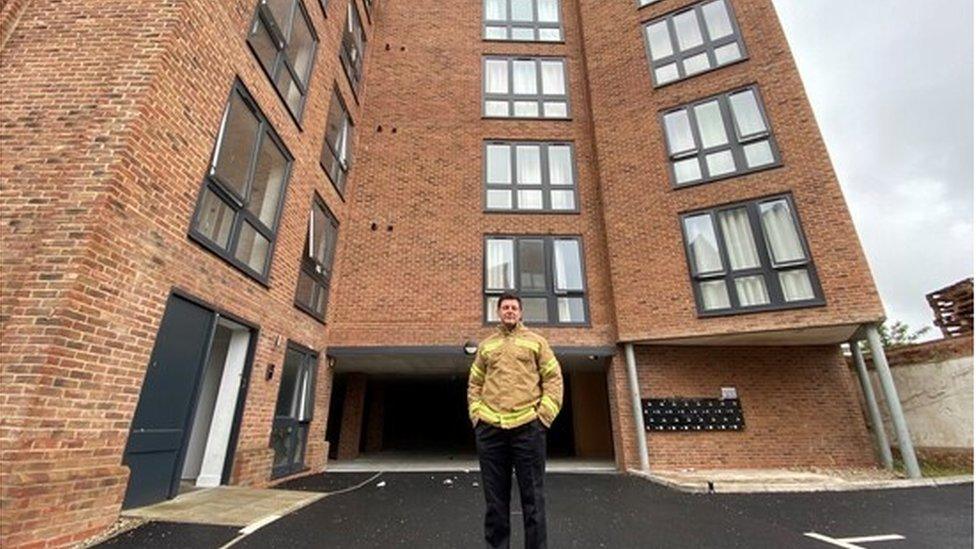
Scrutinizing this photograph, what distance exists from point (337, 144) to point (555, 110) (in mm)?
5757

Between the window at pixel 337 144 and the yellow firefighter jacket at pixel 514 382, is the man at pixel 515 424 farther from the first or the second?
the window at pixel 337 144

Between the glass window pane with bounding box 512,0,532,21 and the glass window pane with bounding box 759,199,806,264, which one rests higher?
the glass window pane with bounding box 512,0,532,21

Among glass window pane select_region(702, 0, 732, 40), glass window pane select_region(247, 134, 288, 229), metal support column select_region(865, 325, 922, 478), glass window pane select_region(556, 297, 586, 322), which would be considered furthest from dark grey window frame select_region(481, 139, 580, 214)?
metal support column select_region(865, 325, 922, 478)

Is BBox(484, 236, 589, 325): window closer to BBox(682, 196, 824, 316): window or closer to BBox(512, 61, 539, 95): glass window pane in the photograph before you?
BBox(682, 196, 824, 316): window

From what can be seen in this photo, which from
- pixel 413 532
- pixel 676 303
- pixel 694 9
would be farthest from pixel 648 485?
pixel 694 9

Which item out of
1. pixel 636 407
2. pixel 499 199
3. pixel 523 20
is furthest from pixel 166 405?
pixel 523 20

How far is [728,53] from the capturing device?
34.3 ft

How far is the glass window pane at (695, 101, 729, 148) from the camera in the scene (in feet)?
32.0

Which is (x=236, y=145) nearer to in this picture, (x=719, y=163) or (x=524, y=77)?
(x=524, y=77)

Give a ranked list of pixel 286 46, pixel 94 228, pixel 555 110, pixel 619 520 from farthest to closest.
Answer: pixel 555 110
pixel 286 46
pixel 619 520
pixel 94 228

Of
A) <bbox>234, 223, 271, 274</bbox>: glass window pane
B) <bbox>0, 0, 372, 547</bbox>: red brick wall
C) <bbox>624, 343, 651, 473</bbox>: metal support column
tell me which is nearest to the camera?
<bbox>0, 0, 372, 547</bbox>: red brick wall

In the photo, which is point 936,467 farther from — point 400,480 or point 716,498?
point 400,480

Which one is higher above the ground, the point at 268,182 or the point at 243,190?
the point at 268,182

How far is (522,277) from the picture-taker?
33.2 ft
